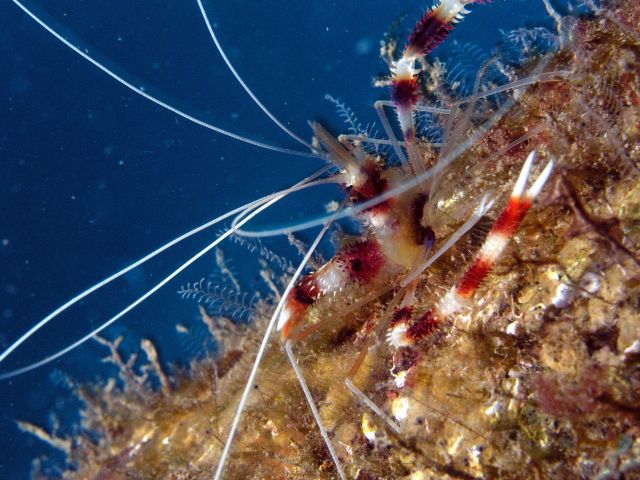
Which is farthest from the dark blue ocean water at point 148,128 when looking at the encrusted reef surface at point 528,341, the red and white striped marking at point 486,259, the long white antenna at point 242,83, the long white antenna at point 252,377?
the red and white striped marking at point 486,259

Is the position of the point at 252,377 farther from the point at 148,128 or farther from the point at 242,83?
the point at 148,128

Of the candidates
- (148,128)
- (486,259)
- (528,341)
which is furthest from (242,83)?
(528,341)

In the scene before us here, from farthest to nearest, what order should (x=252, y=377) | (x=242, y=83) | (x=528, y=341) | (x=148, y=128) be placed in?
(x=148, y=128) < (x=242, y=83) < (x=252, y=377) < (x=528, y=341)

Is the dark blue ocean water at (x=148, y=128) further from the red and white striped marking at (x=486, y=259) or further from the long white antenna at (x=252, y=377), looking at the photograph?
the red and white striped marking at (x=486, y=259)

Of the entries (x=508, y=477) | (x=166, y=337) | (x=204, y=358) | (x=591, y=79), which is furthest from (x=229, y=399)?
(x=591, y=79)

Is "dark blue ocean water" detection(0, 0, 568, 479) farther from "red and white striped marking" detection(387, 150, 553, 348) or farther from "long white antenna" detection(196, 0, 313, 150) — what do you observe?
"red and white striped marking" detection(387, 150, 553, 348)
